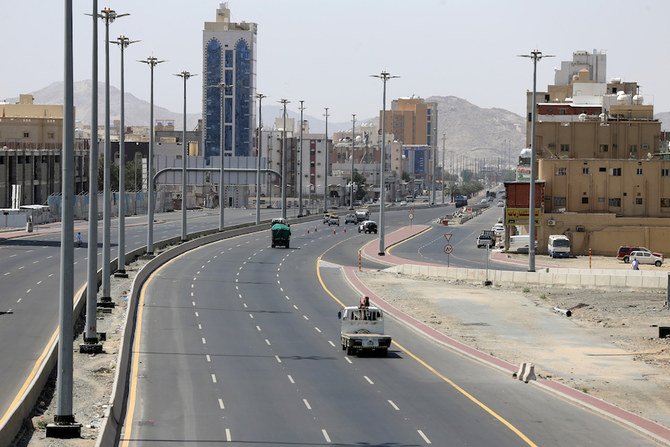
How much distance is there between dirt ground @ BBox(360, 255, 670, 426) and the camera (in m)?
45.6

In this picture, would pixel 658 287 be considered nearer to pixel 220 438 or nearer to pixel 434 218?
pixel 220 438

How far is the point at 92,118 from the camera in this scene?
42.2 metres

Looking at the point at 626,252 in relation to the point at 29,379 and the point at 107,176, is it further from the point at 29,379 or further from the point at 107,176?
the point at 29,379

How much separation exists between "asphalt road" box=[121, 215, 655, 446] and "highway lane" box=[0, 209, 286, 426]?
381cm

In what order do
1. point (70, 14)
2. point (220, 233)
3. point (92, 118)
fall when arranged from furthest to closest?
point (220, 233)
point (92, 118)
point (70, 14)

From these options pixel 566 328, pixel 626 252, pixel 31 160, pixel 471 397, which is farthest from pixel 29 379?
pixel 31 160

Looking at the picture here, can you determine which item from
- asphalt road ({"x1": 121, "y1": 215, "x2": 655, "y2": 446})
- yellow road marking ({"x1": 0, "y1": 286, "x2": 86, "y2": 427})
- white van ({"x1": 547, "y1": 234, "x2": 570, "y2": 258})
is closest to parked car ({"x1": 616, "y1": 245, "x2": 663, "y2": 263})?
white van ({"x1": 547, "y1": 234, "x2": 570, "y2": 258})

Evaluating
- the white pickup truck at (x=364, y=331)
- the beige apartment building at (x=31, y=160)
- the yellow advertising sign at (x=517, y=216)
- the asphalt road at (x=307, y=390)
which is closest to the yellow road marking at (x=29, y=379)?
the asphalt road at (x=307, y=390)

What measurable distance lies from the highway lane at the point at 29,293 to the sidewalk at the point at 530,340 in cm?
1635

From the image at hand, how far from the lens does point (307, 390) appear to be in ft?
132

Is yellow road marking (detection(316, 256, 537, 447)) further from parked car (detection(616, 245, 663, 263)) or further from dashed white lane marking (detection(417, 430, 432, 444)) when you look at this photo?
parked car (detection(616, 245, 663, 263))

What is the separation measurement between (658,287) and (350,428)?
166ft

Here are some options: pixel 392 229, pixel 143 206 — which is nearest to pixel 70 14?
pixel 392 229

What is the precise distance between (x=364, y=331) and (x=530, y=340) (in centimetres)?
1170
